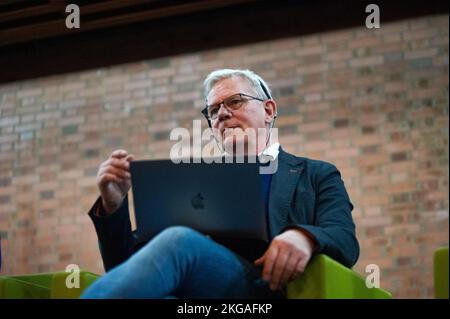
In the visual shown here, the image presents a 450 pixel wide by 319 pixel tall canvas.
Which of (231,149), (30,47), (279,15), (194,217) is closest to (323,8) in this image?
(279,15)

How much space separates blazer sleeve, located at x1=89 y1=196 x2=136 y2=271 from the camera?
96.0 inches

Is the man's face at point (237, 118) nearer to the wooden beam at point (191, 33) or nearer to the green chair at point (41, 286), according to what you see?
the green chair at point (41, 286)

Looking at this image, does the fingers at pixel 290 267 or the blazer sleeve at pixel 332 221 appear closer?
the fingers at pixel 290 267

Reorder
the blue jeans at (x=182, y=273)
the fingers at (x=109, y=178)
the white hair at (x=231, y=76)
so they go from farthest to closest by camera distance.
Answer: the white hair at (x=231, y=76), the fingers at (x=109, y=178), the blue jeans at (x=182, y=273)

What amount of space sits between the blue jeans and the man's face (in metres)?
0.84

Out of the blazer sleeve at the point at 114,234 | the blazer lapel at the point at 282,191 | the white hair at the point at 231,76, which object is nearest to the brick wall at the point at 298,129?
the white hair at the point at 231,76

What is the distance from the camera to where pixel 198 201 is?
2205mm

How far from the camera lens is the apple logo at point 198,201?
7.23ft

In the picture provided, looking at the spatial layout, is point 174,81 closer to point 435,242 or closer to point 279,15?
point 279,15

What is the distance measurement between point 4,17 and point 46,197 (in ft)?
4.77

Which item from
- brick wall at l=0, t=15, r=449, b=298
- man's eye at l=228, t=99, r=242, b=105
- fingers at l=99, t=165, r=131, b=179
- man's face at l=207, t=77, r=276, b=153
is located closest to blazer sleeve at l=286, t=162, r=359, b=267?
man's face at l=207, t=77, r=276, b=153

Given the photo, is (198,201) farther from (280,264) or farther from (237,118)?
(237,118)

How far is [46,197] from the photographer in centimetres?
605

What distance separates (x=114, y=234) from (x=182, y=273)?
555mm
